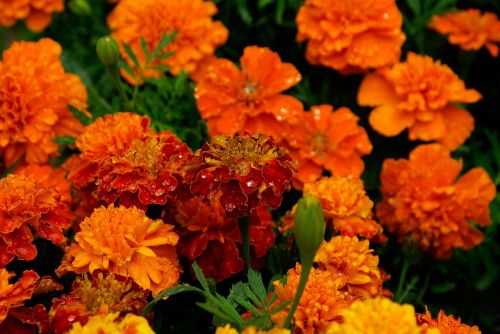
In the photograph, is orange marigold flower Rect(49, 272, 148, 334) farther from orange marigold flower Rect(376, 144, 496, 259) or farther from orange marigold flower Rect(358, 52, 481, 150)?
orange marigold flower Rect(358, 52, 481, 150)

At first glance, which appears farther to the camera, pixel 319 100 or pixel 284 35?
pixel 284 35

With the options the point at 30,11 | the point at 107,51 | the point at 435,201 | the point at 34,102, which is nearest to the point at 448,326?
the point at 435,201

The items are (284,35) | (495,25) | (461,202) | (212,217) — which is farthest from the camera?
(284,35)

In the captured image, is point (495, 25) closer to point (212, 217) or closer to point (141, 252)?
point (212, 217)

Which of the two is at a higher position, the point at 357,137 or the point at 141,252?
the point at 141,252

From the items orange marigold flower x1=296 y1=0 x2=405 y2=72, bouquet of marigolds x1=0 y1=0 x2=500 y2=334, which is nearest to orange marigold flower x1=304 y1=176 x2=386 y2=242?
bouquet of marigolds x1=0 y1=0 x2=500 y2=334

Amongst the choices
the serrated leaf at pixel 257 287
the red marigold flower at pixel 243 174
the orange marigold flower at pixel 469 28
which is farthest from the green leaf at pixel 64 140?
the orange marigold flower at pixel 469 28

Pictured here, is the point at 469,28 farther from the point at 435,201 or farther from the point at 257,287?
the point at 257,287

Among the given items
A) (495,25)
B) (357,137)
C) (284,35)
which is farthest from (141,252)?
(495,25)
